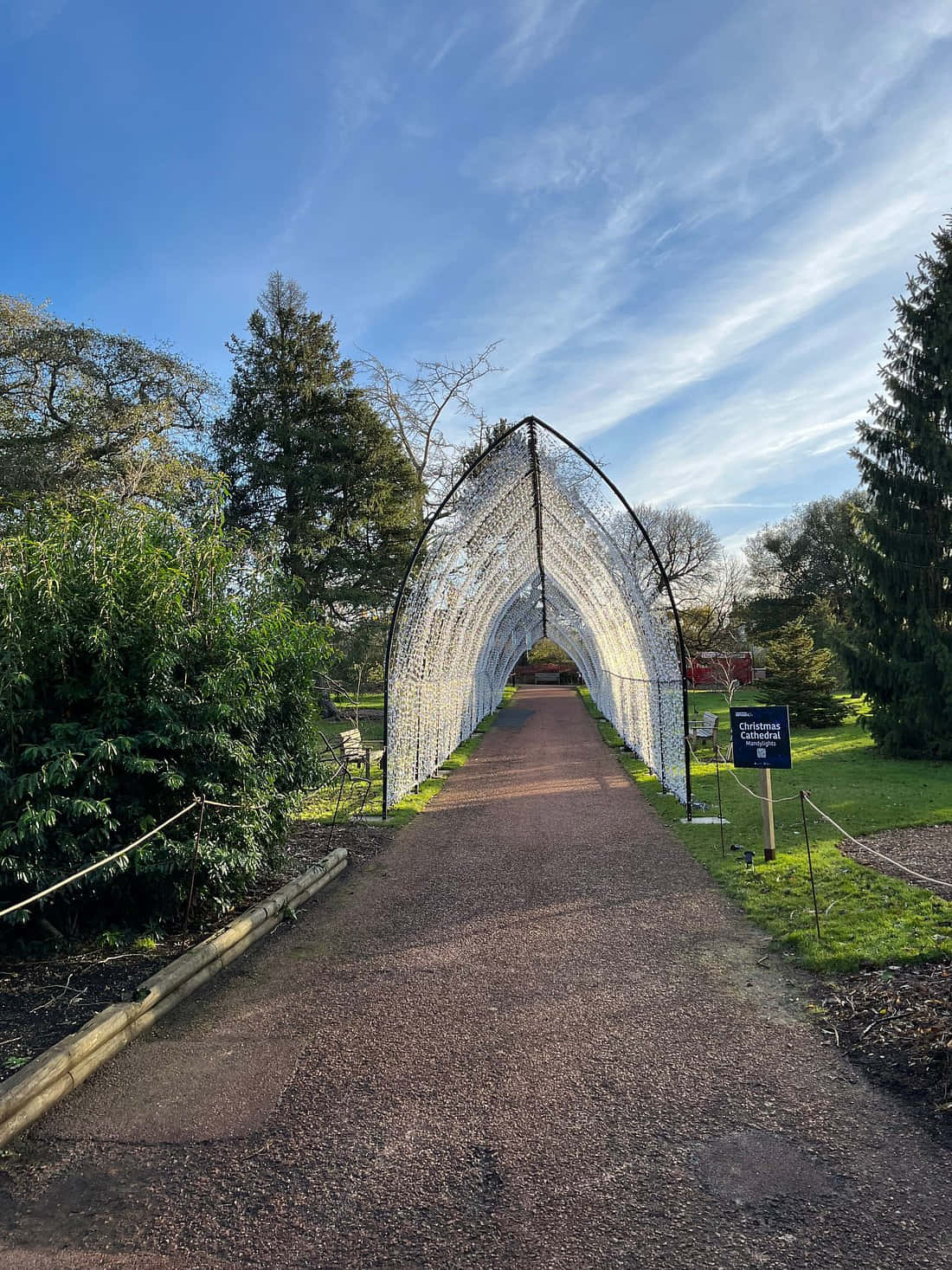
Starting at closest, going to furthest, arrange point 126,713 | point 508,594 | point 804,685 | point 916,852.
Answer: point 126,713 → point 916,852 → point 508,594 → point 804,685

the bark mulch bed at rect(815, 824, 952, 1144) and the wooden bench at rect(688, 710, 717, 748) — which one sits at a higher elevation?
the wooden bench at rect(688, 710, 717, 748)

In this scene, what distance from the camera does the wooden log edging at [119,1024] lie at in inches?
130

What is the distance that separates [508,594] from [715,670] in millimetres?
18877

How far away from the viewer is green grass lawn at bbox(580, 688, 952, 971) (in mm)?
5070

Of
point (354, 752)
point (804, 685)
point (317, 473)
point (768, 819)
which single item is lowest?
point (768, 819)

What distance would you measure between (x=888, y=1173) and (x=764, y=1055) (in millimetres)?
932

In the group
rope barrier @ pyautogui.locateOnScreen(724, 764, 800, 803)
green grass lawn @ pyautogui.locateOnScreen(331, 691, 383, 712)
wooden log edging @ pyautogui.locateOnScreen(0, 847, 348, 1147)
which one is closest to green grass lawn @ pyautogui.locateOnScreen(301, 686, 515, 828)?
wooden log edging @ pyautogui.locateOnScreen(0, 847, 348, 1147)

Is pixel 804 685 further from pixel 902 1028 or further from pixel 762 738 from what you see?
pixel 902 1028

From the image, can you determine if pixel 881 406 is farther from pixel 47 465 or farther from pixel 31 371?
pixel 31 371

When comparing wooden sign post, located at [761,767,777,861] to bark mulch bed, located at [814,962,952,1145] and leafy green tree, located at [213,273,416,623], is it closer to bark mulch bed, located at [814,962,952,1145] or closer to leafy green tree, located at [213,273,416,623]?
bark mulch bed, located at [814,962,952,1145]

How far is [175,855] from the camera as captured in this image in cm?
518

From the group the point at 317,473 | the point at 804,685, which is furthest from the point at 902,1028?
the point at 317,473

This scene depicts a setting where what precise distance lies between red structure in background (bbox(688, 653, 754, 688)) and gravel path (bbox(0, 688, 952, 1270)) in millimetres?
30679

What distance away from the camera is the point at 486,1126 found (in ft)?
10.4
